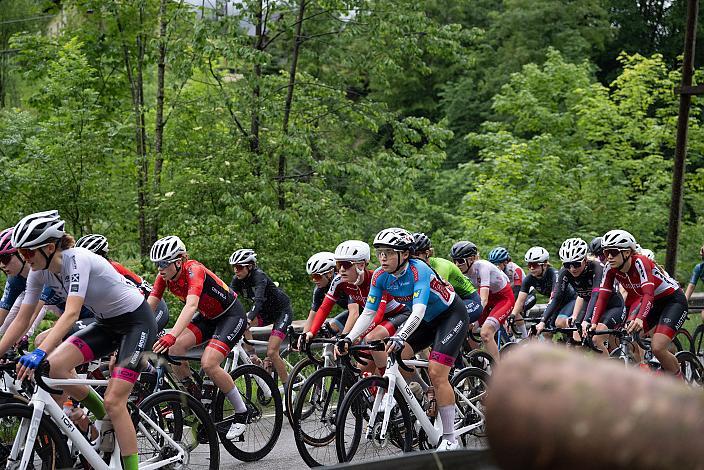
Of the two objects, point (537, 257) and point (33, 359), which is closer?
point (33, 359)

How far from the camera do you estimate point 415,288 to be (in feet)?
25.9

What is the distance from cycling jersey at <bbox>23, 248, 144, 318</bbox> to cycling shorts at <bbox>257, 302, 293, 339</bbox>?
447 centimetres

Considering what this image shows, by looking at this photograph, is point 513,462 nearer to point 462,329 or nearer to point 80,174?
point 462,329

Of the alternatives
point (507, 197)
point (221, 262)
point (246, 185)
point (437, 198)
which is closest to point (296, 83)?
point (246, 185)

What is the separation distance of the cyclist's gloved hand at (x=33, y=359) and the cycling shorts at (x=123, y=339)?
0.64 m

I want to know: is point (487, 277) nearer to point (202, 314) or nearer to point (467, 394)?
point (467, 394)

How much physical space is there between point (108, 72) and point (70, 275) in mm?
15101

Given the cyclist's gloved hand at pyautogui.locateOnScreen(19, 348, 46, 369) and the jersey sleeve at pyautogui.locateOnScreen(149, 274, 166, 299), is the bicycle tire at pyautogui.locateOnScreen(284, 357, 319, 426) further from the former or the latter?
the cyclist's gloved hand at pyautogui.locateOnScreen(19, 348, 46, 369)

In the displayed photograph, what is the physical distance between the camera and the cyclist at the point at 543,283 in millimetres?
13203

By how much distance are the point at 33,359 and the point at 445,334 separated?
145 inches

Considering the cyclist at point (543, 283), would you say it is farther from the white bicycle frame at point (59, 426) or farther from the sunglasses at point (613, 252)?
the white bicycle frame at point (59, 426)

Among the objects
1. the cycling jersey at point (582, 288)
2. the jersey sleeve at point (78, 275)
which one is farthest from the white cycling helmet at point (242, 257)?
the jersey sleeve at point (78, 275)

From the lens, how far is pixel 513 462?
1053 mm

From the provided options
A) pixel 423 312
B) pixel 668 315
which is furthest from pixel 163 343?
pixel 668 315
